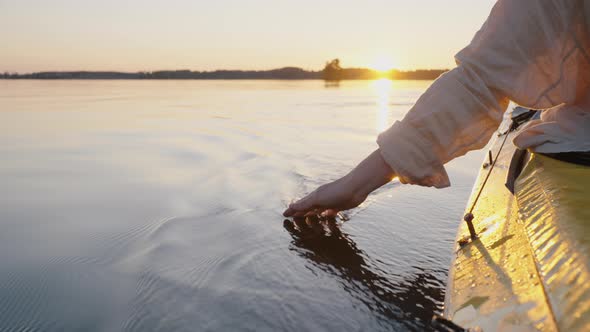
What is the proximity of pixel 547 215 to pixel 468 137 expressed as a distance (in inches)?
10.9

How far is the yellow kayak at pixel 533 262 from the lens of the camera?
0.79 meters

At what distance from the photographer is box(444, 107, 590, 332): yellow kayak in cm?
79

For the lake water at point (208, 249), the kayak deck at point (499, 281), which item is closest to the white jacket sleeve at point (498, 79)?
the kayak deck at point (499, 281)

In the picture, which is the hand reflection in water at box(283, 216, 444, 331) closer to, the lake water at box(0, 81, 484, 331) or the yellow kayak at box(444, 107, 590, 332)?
the lake water at box(0, 81, 484, 331)

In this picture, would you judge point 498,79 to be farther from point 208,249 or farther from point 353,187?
point 208,249

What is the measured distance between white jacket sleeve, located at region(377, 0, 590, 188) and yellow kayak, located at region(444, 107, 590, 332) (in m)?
0.22

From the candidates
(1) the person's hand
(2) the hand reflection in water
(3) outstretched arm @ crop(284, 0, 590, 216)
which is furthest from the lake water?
(3) outstretched arm @ crop(284, 0, 590, 216)

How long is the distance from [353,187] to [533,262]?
70 centimetres

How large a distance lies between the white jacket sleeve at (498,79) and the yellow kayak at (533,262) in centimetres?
22

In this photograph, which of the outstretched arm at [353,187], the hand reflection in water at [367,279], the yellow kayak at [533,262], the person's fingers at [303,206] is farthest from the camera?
the person's fingers at [303,206]

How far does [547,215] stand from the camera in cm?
104

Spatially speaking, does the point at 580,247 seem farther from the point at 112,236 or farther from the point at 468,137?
the point at 112,236

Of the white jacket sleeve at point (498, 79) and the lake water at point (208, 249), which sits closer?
the white jacket sleeve at point (498, 79)

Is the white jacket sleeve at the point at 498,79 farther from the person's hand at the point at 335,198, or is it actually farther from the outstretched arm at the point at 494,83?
the person's hand at the point at 335,198
